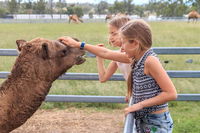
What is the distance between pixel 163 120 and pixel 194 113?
159 inches

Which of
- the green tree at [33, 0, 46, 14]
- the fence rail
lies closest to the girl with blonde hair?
the fence rail

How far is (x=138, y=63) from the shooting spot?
114 inches

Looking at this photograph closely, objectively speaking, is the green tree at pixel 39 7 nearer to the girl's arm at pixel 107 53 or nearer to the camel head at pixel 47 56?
the camel head at pixel 47 56

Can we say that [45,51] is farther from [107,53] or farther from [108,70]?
[108,70]

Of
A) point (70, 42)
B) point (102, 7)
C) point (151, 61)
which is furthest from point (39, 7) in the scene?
point (151, 61)

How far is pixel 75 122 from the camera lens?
21.0 ft

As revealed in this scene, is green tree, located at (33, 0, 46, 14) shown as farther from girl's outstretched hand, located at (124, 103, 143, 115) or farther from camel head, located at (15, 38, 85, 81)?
girl's outstretched hand, located at (124, 103, 143, 115)

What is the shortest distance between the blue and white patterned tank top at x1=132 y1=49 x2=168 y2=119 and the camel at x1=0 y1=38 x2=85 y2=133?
938 millimetres

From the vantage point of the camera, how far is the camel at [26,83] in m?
3.32

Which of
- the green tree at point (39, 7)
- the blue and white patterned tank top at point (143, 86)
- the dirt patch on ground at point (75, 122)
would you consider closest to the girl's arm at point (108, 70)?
the blue and white patterned tank top at point (143, 86)

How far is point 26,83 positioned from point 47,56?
34 centimetres

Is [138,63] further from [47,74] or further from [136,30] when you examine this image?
[47,74]

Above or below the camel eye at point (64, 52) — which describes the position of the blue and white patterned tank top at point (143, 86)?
below

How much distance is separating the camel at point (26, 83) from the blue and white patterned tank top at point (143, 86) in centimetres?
94
